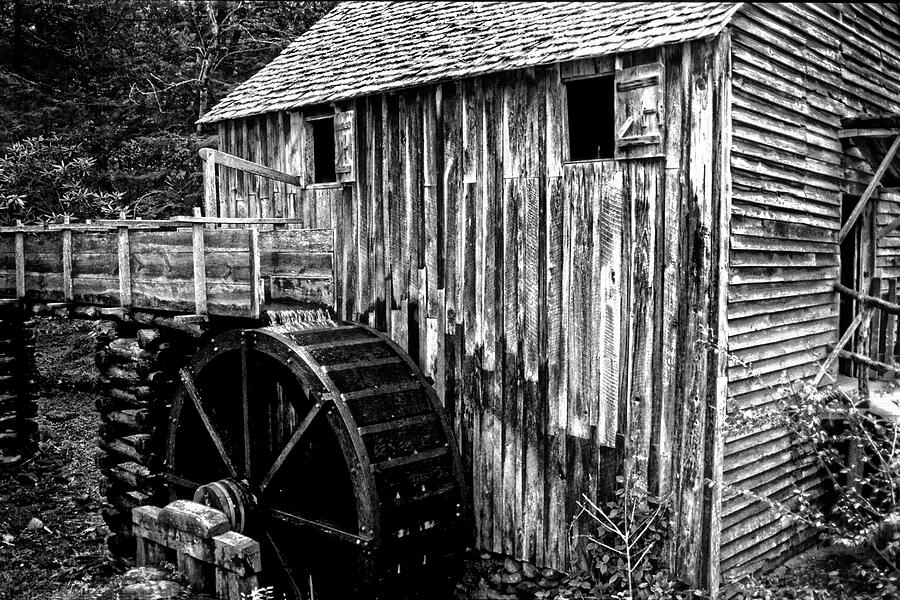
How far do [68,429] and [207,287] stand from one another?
6914 millimetres

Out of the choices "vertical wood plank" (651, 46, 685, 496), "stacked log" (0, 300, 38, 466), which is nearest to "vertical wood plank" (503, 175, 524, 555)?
"vertical wood plank" (651, 46, 685, 496)

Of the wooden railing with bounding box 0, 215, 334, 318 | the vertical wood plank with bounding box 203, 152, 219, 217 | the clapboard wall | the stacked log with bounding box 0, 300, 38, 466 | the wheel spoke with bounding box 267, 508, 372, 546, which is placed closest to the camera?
the clapboard wall

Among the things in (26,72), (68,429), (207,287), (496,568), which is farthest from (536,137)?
(26,72)

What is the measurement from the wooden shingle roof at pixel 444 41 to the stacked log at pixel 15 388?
403 cm

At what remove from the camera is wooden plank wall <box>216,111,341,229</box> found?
879 cm

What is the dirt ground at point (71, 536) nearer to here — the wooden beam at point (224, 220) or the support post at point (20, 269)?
the support post at point (20, 269)

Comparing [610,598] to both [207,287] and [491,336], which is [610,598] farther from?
[207,287]

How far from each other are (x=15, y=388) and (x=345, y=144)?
6280 mm

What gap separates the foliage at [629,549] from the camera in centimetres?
599

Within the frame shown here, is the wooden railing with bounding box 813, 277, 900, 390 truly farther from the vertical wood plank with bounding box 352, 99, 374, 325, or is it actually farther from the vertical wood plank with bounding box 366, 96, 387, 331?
the vertical wood plank with bounding box 352, 99, 374, 325

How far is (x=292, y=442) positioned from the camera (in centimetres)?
731

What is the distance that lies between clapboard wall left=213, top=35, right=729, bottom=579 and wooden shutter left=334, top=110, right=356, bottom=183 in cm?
8

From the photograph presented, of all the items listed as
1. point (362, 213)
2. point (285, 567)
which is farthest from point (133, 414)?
point (362, 213)

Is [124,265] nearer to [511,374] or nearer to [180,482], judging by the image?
[180,482]
